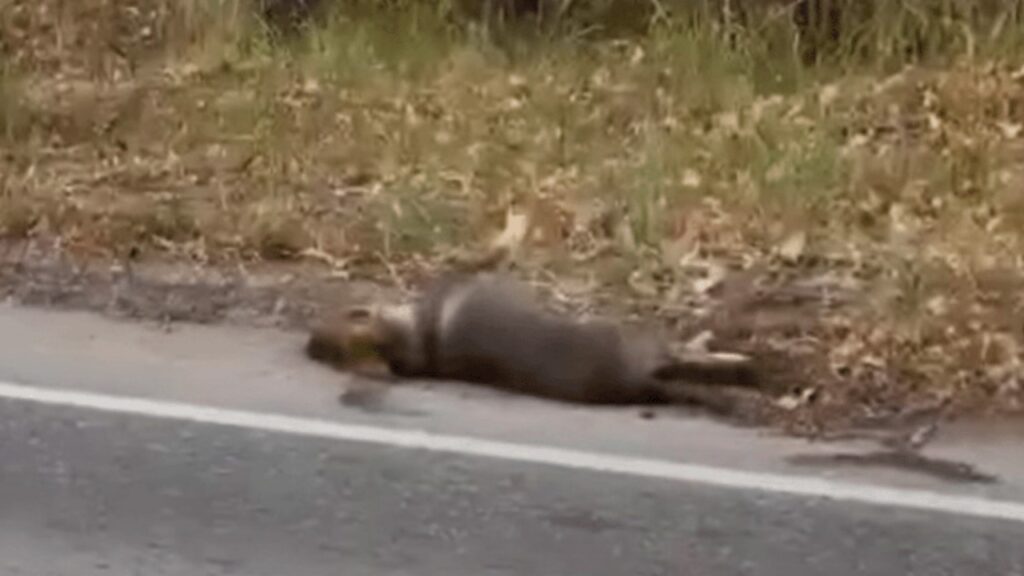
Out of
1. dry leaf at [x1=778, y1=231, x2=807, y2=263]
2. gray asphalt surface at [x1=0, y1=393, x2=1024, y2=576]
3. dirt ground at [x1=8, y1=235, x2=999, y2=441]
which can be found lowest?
gray asphalt surface at [x1=0, y1=393, x2=1024, y2=576]

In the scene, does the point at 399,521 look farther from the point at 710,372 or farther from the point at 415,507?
the point at 710,372

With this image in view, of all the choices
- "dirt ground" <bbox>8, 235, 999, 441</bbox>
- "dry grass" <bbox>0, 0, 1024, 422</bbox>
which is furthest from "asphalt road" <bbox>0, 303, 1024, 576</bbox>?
"dry grass" <bbox>0, 0, 1024, 422</bbox>

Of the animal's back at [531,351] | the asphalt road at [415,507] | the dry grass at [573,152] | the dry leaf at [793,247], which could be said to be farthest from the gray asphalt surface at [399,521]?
the dry leaf at [793,247]

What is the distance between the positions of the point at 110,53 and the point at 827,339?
460cm

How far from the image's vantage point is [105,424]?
18.5 feet

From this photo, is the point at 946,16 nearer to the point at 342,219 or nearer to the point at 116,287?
the point at 342,219

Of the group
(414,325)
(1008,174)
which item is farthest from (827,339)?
(1008,174)

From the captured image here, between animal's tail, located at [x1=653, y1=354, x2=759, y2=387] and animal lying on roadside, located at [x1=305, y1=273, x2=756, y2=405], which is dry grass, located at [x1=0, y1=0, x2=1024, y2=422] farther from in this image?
animal lying on roadside, located at [x1=305, y1=273, x2=756, y2=405]

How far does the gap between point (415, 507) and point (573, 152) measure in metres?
3.20

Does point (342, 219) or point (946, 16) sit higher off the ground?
point (946, 16)

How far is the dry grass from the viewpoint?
6.88m

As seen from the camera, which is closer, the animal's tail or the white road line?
the white road line

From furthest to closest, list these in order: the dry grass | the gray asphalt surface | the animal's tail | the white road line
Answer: the dry grass → the animal's tail → the white road line → the gray asphalt surface

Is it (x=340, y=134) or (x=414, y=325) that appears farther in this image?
(x=340, y=134)
